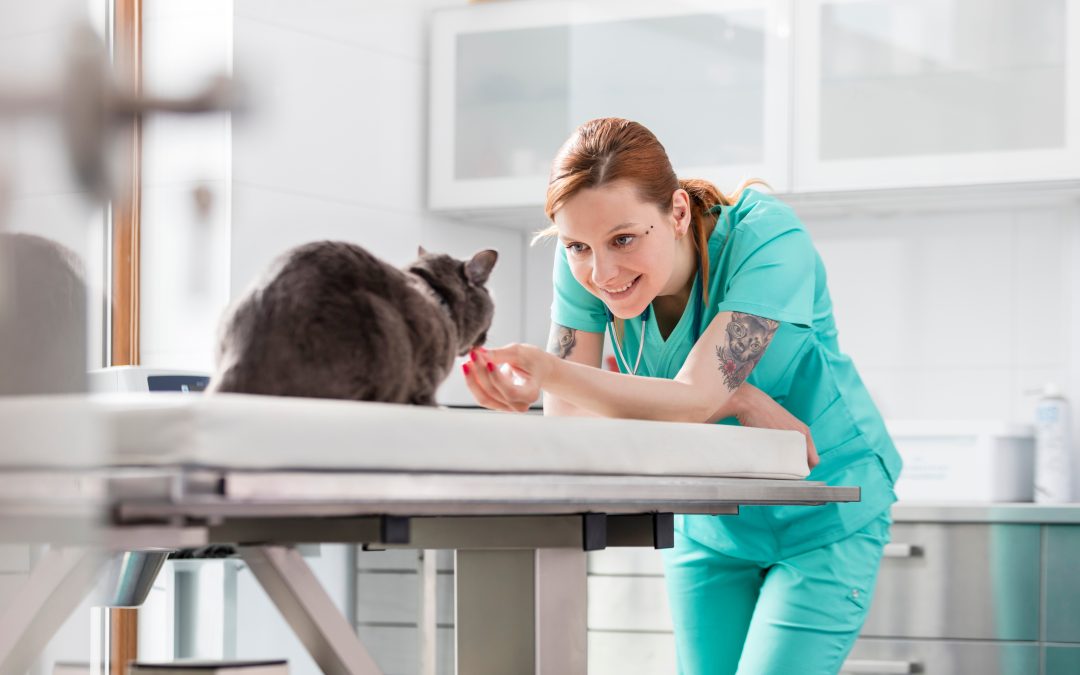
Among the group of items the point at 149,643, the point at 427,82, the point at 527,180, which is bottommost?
the point at 149,643

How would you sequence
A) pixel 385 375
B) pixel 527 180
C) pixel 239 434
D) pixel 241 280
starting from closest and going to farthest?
pixel 239 434, pixel 385 375, pixel 241 280, pixel 527 180

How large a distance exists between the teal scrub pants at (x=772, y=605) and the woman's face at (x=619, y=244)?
37 centimetres

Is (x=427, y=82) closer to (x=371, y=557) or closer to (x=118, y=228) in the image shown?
(x=371, y=557)

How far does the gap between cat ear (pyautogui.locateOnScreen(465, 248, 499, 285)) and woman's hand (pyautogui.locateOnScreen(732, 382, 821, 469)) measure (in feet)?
1.30

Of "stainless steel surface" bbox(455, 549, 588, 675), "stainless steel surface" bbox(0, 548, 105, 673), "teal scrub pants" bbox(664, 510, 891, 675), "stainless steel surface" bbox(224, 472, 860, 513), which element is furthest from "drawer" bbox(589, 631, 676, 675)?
"stainless steel surface" bbox(0, 548, 105, 673)

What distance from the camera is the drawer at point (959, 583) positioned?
8.83 feet

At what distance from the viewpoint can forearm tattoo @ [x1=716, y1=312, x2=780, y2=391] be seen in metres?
1.42

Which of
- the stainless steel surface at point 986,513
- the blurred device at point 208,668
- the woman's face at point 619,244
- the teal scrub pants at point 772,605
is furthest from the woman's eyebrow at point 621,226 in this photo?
the stainless steel surface at point 986,513

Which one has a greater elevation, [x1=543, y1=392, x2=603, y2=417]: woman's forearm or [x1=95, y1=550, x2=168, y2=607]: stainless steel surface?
[x1=543, y1=392, x2=603, y2=417]: woman's forearm

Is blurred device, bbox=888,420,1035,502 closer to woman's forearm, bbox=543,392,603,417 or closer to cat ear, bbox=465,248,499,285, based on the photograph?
woman's forearm, bbox=543,392,603,417

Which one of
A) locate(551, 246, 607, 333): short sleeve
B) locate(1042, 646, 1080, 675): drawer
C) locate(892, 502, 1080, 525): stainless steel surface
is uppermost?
locate(551, 246, 607, 333): short sleeve

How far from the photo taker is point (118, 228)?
558 millimetres

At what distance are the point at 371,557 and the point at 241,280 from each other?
760mm

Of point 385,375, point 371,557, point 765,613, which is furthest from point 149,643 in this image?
point 385,375
